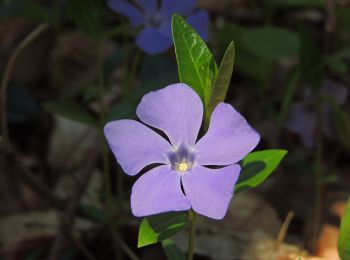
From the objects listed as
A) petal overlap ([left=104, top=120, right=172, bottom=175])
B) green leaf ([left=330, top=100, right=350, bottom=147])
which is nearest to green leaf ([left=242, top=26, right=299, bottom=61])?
green leaf ([left=330, top=100, right=350, bottom=147])

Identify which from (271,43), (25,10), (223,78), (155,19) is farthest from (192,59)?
(25,10)

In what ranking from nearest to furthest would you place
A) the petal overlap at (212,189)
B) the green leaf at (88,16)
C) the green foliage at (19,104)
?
the petal overlap at (212,189)
the green leaf at (88,16)
the green foliage at (19,104)

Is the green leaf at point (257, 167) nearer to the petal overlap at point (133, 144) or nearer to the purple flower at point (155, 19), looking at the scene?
the petal overlap at point (133, 144)

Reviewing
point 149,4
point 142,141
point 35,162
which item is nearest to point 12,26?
point 35,162

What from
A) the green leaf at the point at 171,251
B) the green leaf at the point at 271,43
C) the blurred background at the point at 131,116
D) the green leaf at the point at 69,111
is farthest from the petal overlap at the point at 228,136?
the green leaf at the point at 271,43

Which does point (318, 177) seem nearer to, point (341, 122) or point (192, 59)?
point (341, 122)

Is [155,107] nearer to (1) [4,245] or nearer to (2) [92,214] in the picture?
(2) [92,214]
